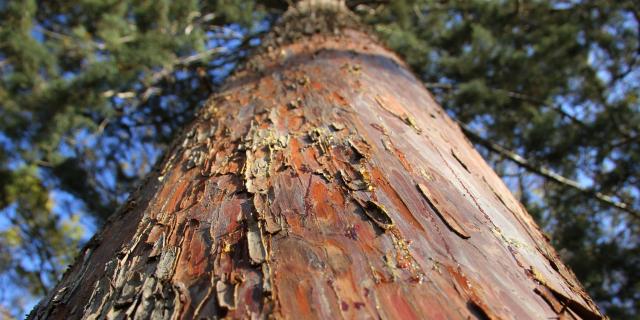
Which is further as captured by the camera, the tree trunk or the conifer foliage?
the conifer foliage

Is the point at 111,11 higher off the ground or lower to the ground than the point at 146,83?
higher

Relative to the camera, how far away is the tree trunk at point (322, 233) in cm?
80

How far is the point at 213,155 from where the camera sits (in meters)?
1.44

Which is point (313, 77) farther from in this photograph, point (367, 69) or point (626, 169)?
point (626, 169)

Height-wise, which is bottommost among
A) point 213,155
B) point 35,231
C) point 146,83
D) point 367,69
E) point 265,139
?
point 35,231

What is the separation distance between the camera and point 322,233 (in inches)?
37.1

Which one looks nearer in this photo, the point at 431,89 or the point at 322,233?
the point at 322,233

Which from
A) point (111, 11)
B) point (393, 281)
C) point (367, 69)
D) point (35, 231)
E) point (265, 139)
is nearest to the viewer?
Answer: point (393, 281)

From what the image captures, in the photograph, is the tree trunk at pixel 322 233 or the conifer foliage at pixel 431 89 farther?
the conifer foliage at pixel 431 89

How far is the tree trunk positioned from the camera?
0.80m

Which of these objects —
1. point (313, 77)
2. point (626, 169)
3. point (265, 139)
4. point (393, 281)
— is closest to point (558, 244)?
point (626, 169)

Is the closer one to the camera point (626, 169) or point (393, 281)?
point (393, 281)

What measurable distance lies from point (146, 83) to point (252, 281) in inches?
157

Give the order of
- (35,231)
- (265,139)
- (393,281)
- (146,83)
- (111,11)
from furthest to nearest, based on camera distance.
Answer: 1. (35,231)
2. (111,11)
3. (146,83)
4. (265,139)
5. (393,281)
